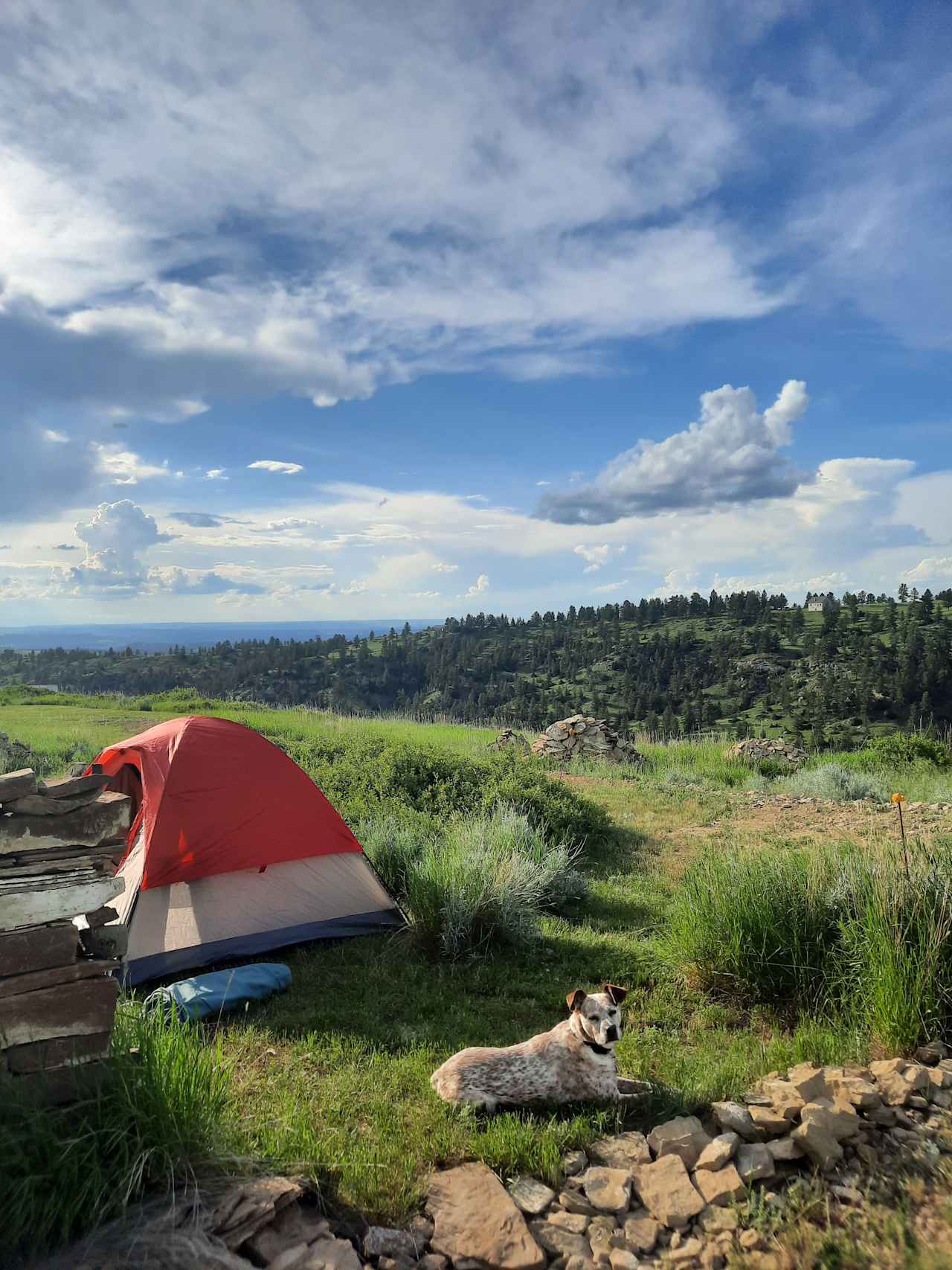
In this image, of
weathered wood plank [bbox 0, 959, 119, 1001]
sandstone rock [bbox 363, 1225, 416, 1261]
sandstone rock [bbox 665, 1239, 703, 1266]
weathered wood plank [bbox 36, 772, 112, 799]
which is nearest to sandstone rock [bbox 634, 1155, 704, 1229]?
sandstone rock [bbox 665, 1239, 703, 1266]

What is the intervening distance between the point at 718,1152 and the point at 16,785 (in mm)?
3506

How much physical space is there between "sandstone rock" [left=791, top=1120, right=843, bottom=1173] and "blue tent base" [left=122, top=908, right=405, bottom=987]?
4.34 m

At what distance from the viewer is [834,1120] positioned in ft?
11.6

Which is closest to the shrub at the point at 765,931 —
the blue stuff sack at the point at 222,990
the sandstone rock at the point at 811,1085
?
the sandstone rock at the point at 811,1085

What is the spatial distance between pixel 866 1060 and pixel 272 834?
4.80 meters

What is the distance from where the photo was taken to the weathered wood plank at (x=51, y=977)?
3.23 metres

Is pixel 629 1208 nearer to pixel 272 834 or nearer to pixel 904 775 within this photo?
pixel 272 834

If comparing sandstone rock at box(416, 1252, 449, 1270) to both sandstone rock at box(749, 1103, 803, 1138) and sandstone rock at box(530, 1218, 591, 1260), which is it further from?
sandstone rock at box(749, 1103, 803, 1138)

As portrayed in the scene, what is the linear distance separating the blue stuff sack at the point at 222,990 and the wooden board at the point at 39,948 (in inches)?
67.6

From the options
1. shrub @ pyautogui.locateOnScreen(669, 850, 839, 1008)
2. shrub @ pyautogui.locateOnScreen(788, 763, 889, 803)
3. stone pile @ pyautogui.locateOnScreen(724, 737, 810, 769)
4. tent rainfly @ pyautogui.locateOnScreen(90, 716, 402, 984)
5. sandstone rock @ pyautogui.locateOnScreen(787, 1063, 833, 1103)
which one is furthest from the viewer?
stone pile @ pyautogui.locateOnScreen(724, 737, 810, 769)

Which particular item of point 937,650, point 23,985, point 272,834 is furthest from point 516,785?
point 937,650

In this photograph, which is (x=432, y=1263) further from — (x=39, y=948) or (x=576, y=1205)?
(x=39, y=948)

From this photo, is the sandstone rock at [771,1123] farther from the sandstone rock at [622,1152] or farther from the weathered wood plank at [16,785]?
the weathered wood plank at [16,785]

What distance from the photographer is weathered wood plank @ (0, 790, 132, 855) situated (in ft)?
10.9
